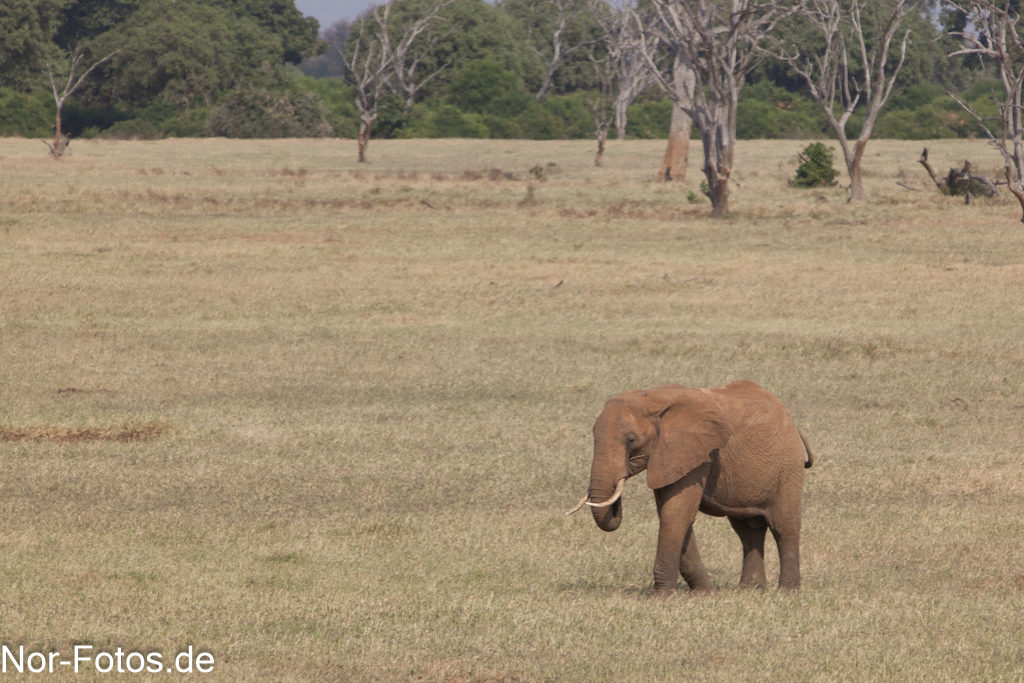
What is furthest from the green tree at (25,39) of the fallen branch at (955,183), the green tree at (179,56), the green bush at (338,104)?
the fallen branch at (955,183)

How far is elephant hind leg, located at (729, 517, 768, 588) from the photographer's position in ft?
26.9

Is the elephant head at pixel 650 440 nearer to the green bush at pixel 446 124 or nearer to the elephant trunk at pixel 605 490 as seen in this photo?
the elephant trunk at pixel 605 490

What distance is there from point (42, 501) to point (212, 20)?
83225 mm

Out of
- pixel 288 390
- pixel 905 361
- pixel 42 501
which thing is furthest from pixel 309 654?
pixel 905 361

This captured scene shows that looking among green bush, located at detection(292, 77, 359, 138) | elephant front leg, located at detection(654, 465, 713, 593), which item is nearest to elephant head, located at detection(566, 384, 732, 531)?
elephant front leg, located at detection(654, 465, 713, 593)

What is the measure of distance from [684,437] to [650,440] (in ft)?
0.63

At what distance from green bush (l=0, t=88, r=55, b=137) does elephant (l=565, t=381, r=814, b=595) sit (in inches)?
2961

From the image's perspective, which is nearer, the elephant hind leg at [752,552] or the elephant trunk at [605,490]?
the elephant trunk at [605,490]

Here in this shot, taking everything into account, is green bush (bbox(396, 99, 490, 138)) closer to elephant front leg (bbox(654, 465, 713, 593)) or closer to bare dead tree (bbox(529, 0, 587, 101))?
bare dead tree (bbox(529, 0, 587, 101))

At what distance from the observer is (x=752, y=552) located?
8.27m

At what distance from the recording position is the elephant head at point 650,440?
710 cm

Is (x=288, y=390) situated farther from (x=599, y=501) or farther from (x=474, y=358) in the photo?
(x=599, y=501)

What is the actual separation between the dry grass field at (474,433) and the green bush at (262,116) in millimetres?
39175

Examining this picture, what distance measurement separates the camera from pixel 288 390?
619 inches
